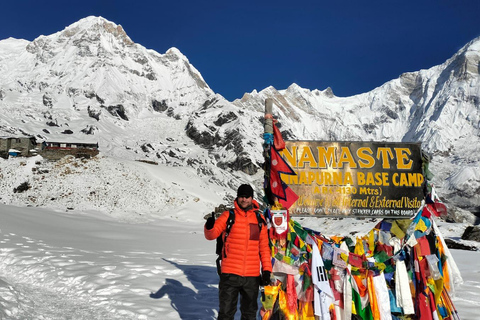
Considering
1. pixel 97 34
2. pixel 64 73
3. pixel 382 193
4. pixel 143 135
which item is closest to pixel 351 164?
pixel 382 193

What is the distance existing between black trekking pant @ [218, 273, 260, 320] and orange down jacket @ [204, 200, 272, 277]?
0.28ft

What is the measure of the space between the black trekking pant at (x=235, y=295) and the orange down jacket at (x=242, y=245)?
85 mm

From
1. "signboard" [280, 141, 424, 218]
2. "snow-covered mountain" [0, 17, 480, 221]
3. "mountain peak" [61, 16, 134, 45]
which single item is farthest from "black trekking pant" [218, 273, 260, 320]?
"mountain peak" [61, 16, 134, 45]

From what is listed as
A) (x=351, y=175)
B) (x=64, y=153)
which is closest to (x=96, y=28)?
(x=64, y=153)

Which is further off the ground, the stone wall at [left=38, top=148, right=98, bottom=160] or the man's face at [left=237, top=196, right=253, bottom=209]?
the stone wall at [left=38, top=148, right=98, bottom=160]

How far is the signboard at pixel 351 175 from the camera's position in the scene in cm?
637

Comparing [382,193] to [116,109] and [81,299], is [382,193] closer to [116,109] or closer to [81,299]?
[81,299]

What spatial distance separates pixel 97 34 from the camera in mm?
158125

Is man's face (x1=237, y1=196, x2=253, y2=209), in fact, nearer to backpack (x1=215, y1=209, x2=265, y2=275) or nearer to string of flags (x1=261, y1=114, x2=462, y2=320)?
backpack (x1=215, y1=209, x2=265, y2=275)

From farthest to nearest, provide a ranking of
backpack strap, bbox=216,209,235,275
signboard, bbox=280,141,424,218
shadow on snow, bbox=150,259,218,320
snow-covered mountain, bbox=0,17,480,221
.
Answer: snow-covered mountain, bbox=0,17,480,221 → shadow on snow, bbox=150,259,218,320 → signboard, bbox=280,141,424,218 → backpack strap, bbox=216,209,235,275

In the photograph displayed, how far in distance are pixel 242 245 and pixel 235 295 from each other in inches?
27.9

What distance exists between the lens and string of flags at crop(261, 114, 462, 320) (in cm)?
523

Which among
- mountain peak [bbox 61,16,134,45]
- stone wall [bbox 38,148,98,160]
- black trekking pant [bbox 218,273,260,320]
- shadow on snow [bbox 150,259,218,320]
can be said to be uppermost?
mountain peak [bbox 61,16,134,45]

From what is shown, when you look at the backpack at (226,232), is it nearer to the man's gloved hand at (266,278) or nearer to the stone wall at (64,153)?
the man's gloved hand at (266,278)
